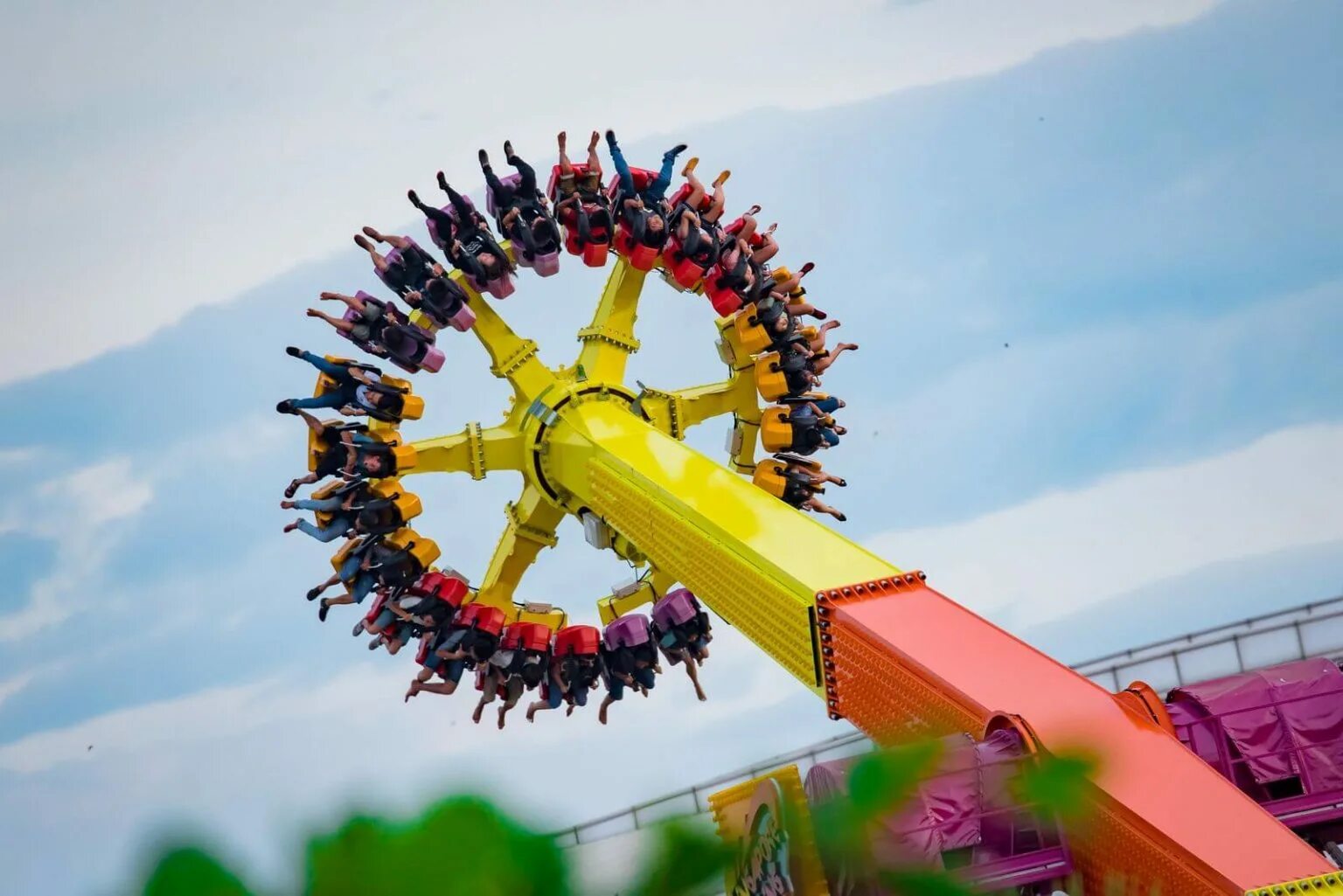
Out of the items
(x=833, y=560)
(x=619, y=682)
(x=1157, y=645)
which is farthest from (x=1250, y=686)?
(x=619, y=682)

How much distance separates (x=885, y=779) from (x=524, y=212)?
1878 cm

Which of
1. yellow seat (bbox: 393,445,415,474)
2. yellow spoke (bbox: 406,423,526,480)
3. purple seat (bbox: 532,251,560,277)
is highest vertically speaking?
purple seat (bbox: 532,251,560,277)

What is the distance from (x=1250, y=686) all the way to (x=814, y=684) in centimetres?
422

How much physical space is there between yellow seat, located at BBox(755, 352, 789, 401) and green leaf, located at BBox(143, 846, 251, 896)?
21206 mm

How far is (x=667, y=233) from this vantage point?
22141mm

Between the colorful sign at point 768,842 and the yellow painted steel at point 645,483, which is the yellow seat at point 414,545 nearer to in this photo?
the yellow painted steel at point 645,483

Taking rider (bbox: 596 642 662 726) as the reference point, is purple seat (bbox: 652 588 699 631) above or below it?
above

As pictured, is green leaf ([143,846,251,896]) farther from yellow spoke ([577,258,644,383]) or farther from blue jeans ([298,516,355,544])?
yellow spoke ([577,258,644,383])

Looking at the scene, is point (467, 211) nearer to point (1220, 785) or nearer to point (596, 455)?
point (596, 455)

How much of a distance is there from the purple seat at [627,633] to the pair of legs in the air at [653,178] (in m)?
5.99

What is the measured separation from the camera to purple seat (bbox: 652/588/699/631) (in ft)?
73.6

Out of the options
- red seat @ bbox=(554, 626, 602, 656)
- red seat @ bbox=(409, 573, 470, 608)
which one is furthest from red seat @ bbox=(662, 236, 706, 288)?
red seat @ bbox=(409, 573, 470, 608)

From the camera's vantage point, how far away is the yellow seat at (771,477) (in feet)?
75.4

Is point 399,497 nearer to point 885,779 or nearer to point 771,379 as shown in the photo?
point 771,379
